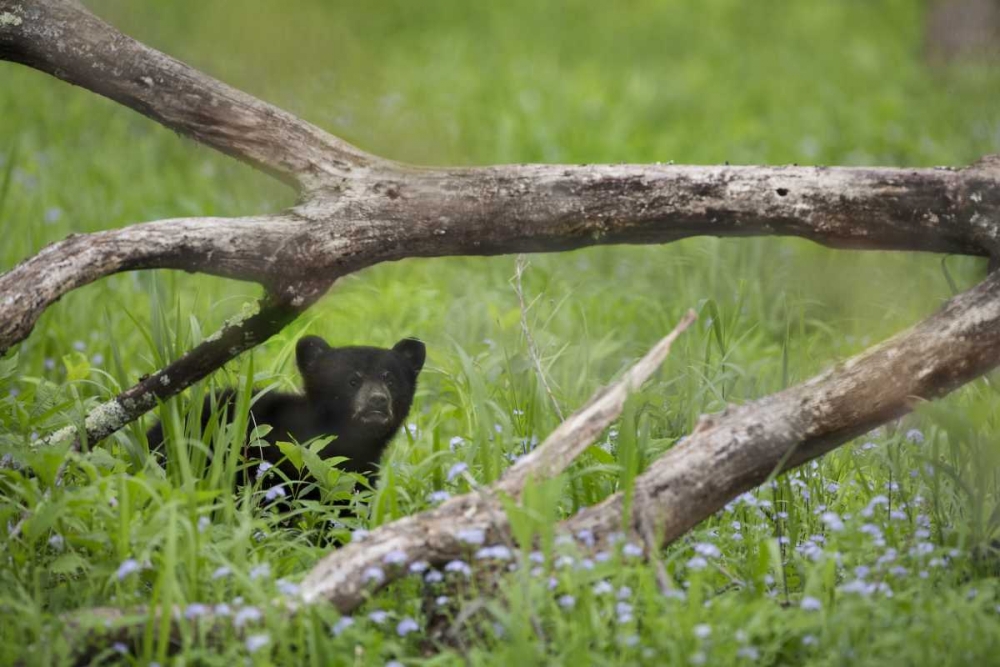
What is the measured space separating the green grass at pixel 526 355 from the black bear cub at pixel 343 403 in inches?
8.7

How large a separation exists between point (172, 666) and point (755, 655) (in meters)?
1.52

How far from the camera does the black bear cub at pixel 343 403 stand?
17.0 ft

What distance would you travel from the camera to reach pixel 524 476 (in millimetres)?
3328

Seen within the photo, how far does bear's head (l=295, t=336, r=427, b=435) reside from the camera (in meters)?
5.24

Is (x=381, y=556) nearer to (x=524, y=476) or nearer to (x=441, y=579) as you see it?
(x=441, y=579)

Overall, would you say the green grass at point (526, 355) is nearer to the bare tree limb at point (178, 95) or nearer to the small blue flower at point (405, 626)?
the small blue flower at point (405, 626)

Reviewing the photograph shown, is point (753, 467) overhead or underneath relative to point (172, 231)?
underneath

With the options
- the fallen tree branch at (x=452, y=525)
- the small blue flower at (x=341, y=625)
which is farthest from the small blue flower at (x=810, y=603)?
the small blue flower at (x=341, y=625)

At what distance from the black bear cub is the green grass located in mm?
220

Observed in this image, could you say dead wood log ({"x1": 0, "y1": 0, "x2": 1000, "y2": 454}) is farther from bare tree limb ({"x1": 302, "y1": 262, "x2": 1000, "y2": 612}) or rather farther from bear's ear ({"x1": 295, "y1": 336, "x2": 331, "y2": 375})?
bear's ear ({"x1": 295, "y1": 336, "x2": 331, "y2": 375})

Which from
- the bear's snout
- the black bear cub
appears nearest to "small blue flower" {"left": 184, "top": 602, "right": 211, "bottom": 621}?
the black bear cub

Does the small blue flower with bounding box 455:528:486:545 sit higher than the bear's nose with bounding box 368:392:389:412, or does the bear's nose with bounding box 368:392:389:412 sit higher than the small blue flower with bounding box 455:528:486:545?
the bear's nose with bounding box 368:392:389:412

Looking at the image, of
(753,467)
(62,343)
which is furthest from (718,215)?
(62,343)

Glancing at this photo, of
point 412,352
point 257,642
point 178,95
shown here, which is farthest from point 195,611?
point 412,352
